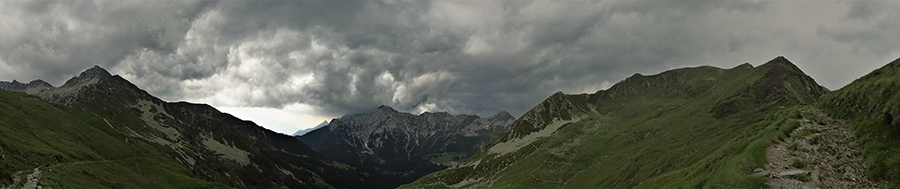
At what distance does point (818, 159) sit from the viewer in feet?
114

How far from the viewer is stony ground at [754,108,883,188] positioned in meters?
30.6

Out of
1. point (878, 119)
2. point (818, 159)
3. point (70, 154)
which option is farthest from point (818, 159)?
point (70, 154)

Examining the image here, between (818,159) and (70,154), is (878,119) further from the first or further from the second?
(70,154)

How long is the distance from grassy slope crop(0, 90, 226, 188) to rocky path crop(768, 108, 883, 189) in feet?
258

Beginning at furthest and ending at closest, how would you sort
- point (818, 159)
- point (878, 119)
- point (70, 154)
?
point (70, 154) < point (878, 119) < point (818, 159)

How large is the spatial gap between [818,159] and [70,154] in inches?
5469

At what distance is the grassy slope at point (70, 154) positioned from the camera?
203 feet

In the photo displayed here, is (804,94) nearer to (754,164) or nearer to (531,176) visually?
(531,176)

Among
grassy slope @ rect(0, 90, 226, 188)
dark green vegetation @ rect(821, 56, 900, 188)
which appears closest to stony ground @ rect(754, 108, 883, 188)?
dark green vegetation @ rect(821, 56, 900, 188)

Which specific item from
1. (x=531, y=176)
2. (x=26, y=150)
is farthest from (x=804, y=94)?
(x=26, y=150)

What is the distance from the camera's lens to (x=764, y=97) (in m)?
168

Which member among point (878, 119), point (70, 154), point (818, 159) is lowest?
point (818, 159)

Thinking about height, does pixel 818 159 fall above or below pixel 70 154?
below

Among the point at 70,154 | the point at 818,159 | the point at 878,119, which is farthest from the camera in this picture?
the point at 70,154
